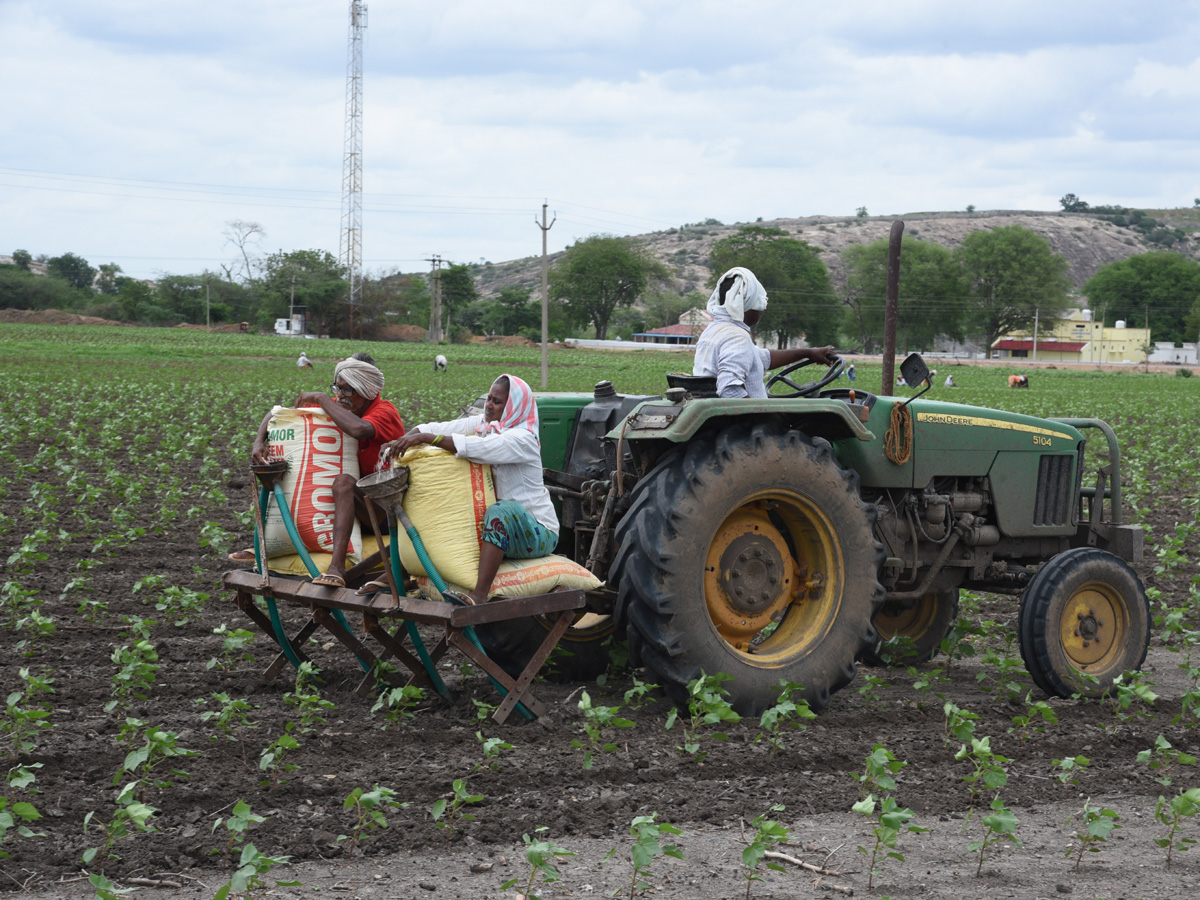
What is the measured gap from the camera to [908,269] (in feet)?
311

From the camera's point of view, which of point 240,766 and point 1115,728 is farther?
point 1115,728

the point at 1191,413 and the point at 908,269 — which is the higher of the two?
the point at 908,269

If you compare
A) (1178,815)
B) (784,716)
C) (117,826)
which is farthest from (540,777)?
(1178,815)

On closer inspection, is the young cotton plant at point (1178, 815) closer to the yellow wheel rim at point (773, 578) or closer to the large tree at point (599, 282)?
the yellow wheel rim at point (773, 578)

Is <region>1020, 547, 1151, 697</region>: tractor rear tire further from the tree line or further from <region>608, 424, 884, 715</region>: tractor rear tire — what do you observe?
the tree line

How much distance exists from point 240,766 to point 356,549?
1.25m

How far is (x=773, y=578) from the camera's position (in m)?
5.45

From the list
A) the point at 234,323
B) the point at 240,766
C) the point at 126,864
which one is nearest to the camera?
the point at 126,864

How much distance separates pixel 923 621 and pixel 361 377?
377cm

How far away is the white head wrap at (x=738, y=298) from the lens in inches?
220

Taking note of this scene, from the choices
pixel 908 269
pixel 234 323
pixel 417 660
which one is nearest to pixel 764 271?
pixel 908 269

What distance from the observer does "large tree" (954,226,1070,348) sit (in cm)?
9588

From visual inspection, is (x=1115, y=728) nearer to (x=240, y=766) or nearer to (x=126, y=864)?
(x=240, y=766)

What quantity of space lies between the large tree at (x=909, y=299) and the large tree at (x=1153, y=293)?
22.9 m
